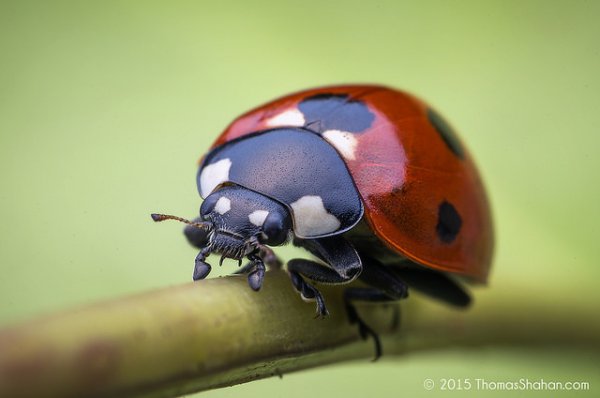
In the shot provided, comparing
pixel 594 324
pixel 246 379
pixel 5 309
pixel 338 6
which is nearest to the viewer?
pixel 246 379

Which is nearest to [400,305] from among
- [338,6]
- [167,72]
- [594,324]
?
[594,324]

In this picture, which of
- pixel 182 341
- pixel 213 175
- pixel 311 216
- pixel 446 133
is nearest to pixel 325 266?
pixel 311 216

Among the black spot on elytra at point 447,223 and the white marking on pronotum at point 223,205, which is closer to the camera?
A: the white marking on pronotum at point 223,205

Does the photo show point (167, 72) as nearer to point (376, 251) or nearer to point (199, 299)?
point (376, 251)

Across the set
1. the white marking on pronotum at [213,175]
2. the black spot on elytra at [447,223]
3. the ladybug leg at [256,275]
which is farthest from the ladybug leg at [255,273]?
the black spot on elytra at [447,223]

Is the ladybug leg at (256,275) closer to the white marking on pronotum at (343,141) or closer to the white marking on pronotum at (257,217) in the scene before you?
the white marking on pronotum at (257,217)

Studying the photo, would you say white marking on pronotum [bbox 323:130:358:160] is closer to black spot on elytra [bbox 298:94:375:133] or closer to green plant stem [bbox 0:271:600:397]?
black spot on elytra [bbox 298:94:375:133]

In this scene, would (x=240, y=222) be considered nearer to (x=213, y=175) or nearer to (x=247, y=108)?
(x=213, y=175)
